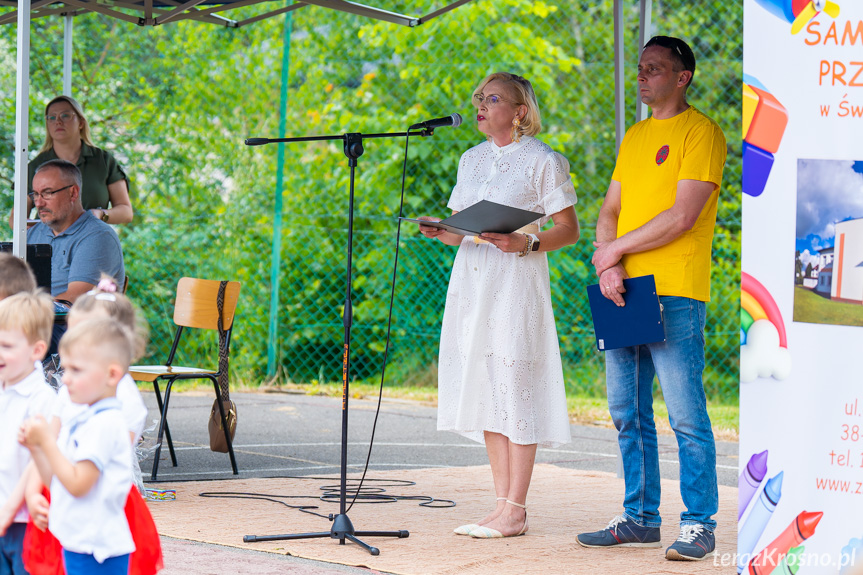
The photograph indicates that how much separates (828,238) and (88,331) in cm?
183

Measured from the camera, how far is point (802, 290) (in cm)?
284

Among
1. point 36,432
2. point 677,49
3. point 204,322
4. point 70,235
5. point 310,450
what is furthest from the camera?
point 310,450

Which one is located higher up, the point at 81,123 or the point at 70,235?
the point at 81,123

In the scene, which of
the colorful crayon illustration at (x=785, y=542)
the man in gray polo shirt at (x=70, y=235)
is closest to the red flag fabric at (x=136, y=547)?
the colorful crayon illustration at (x=785, y=542)

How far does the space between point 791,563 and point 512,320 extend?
1.54 m

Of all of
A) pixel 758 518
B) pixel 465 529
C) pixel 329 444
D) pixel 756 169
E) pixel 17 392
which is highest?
pixel 756 169

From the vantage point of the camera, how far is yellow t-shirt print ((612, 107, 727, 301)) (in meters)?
3.73

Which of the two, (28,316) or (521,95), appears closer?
(28,316)

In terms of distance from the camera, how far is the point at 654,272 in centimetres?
381

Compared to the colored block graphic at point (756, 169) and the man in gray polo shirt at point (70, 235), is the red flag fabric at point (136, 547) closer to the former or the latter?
the colored block graphic at point (756, 169)

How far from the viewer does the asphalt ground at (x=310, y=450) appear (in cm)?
365

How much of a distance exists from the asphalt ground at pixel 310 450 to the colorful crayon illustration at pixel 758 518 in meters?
1.21

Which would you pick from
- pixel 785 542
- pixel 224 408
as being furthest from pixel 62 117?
pixel 785 542

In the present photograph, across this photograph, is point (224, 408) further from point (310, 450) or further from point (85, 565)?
point (85, 565)
